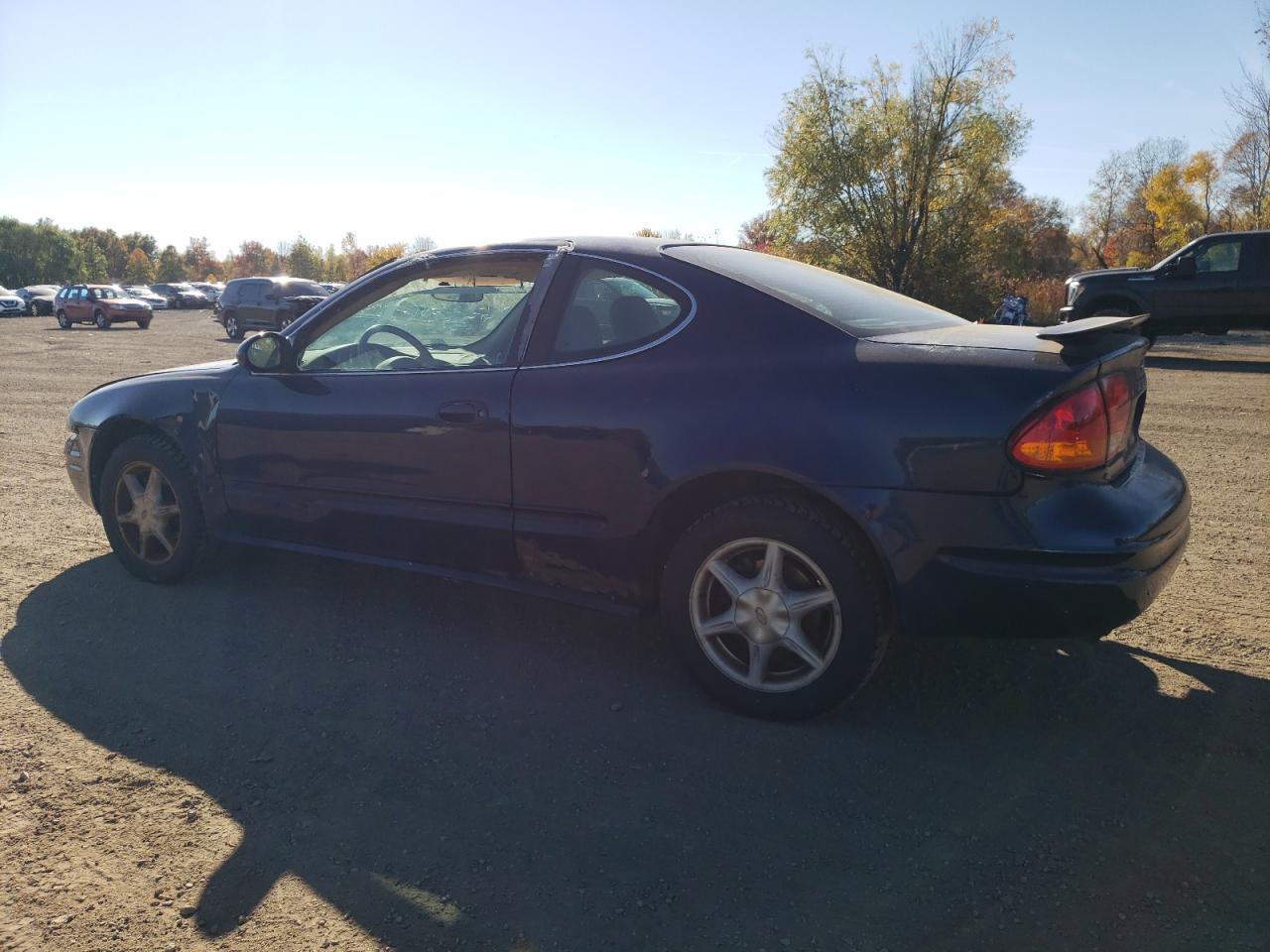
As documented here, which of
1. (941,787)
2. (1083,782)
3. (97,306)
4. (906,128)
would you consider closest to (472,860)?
(941,787)

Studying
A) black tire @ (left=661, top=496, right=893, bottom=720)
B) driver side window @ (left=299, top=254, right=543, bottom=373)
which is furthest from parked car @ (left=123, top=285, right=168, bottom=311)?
black tire @ (left=661, top=496, right=893, bottom=720)

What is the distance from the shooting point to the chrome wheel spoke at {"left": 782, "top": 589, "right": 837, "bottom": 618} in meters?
2.79

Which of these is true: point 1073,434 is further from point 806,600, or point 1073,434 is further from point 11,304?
point 11,304

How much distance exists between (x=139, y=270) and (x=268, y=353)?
131115 mm

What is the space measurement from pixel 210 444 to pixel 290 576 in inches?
31.7

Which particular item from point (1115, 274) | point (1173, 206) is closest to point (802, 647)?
point (1115, 274)

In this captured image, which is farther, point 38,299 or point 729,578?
point 38,299

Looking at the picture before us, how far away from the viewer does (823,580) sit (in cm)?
279

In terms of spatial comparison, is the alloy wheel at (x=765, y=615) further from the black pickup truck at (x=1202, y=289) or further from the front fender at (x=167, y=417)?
the black pickup truck at (x=1202, y=289)

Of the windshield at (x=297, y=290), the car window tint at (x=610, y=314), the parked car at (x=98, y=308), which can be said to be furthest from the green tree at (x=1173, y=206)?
the car window tint at (x=610, y=314)

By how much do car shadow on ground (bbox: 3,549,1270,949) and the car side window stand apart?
1416 cm

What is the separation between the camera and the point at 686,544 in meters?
2.99

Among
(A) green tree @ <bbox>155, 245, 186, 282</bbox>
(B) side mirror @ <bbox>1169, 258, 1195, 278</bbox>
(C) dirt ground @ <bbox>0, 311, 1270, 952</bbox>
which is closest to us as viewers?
(C) dirt ground @ <bbox>0, 311, 1270, 952</bbox>

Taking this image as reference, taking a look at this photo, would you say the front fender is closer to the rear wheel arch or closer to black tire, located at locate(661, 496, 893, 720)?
the rear wheel arch
